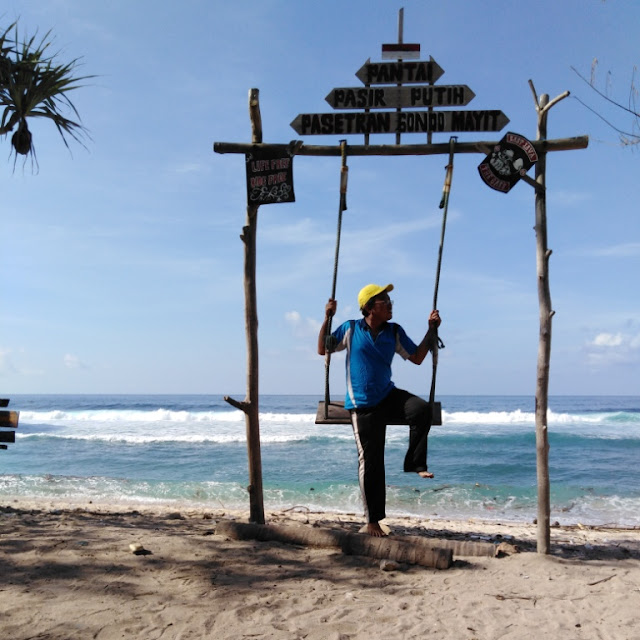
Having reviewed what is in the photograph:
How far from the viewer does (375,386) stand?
4578 mm

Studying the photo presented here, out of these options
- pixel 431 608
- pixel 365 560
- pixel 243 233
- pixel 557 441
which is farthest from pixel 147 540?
pixel 557 441

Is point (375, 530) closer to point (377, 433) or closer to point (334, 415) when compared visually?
point (377, 433)

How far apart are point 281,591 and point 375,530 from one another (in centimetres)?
117

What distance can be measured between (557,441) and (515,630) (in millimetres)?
17476

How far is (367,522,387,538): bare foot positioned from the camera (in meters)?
4.53

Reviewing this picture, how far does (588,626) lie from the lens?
10.5ft

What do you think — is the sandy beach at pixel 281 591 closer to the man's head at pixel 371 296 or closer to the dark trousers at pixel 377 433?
the dark trousers at pixel 377 433

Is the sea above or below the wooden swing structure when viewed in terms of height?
below

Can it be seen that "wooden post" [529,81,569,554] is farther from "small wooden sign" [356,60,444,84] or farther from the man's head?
the man's head

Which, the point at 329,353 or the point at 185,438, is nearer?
the point at 329,353

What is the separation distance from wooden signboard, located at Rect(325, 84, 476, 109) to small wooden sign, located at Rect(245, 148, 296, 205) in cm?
65

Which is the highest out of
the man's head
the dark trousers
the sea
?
the man's head

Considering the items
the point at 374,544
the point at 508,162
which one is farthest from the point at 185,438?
the point at 508,162

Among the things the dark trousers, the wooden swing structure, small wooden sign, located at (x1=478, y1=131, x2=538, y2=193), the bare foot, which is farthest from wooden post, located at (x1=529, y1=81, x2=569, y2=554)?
the bare foot
